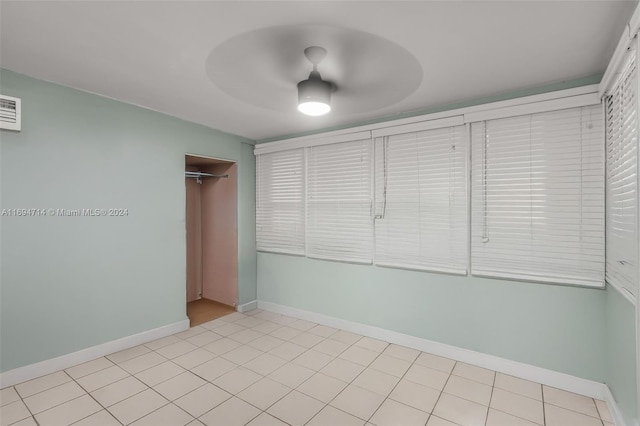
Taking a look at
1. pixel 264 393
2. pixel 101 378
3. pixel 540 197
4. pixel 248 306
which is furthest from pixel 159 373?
pixel 540 197

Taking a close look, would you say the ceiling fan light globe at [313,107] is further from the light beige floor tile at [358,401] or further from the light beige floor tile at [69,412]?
the light beige floor tile at [69,412]

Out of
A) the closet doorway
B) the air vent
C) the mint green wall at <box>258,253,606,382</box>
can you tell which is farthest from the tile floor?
the air vent

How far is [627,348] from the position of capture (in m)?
1.79

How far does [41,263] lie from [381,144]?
3.32 meters

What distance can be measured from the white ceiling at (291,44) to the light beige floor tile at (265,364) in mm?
2465

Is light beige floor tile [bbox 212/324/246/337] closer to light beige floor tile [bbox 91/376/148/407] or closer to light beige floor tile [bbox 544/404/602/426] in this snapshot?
light beige floor tile [bbox 91/376/148/407]

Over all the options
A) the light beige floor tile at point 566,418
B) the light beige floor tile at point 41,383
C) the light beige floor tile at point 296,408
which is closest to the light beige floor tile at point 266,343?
→ the light beige floor tile at point 296,408

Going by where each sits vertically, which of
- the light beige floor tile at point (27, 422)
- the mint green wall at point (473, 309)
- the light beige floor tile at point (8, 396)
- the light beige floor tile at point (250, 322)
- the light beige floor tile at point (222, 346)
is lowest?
the light beige floor tile at point (250, 322)

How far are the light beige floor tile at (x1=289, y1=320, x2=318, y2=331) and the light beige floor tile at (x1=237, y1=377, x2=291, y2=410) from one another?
3.77 feet

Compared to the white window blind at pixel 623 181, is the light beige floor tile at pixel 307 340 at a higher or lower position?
lower

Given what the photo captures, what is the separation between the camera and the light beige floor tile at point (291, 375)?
2.49m

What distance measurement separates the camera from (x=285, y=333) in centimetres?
348

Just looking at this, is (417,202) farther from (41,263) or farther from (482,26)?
(41,263)

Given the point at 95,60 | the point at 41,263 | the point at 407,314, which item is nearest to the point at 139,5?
the point at 95,60
